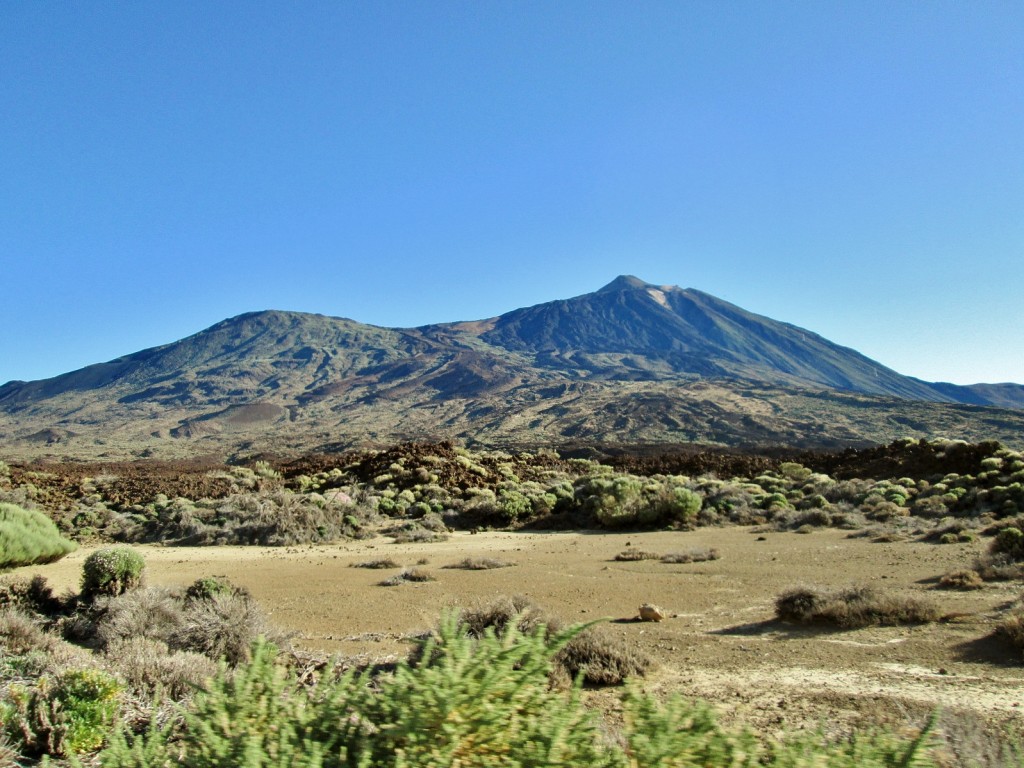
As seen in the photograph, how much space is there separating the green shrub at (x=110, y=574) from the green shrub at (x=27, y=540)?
447cm

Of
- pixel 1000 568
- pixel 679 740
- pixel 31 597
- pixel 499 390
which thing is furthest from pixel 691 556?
pixel 499 390

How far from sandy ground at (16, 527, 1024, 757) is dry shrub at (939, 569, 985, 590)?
213mm

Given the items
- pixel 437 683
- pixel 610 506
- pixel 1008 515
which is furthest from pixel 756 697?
pixel 1008 515

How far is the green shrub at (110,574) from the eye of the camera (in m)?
9.14

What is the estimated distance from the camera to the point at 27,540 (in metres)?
12.8

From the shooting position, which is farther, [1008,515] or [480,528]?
[480,528]

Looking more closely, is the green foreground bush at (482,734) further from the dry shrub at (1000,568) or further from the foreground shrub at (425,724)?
the dry shrub at (1000,568)

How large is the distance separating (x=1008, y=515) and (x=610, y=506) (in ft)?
32.6

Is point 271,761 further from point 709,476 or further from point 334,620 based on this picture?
point 709,476

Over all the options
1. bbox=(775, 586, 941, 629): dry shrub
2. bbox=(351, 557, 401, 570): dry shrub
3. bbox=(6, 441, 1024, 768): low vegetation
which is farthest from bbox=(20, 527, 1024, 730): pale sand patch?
bbox=(6, 441, 1024, 768): low vegetation

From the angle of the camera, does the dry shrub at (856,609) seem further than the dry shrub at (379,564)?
No

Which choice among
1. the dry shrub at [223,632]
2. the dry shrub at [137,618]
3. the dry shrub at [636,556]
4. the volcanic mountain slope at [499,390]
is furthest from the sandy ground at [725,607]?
the volcanic mountain slope at [499,390]

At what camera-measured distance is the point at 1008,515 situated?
16.8 m

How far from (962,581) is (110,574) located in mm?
11887
